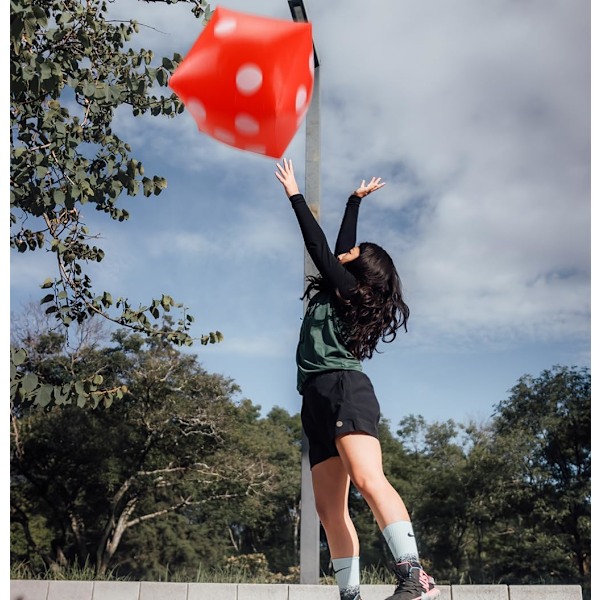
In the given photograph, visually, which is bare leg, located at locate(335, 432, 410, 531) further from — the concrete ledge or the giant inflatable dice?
the concrete ledge

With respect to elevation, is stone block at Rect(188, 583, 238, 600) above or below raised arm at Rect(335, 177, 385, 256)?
below

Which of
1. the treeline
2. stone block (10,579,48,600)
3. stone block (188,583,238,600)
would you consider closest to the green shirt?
stone block (188,583,238,600)

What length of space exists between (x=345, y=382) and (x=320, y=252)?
17.8 inches

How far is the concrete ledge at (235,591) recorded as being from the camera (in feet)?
12.0

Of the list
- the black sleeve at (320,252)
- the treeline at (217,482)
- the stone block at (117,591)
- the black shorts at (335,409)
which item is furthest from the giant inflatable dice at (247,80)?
the treeline at (217,482)

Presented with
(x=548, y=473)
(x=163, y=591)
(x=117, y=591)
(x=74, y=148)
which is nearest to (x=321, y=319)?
(x=74, y=148)

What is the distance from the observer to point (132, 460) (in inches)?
462

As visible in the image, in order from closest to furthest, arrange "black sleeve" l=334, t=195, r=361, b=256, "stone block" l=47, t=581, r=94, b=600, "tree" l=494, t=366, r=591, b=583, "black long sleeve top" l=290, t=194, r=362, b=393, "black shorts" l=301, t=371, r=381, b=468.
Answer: "black shorts" l=301, t=371, r=381, b=468 → "black long sleeve top" l=290, t=194, r=362, b=393 → "black sleeve" l=334, t=195, r=361, b=256 → "stone block" l=47, t=581, r=94, b=600 → "tree" l=494, t=366, r=591, b=583

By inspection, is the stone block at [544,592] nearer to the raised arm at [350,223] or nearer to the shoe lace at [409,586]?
the shoe lace at [409,586]

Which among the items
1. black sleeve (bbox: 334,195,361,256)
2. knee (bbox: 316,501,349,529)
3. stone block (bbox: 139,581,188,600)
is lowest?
stone block (bbox: 139,581,188,600)

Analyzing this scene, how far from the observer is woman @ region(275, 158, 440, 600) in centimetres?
216

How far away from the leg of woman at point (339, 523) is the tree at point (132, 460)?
8934 mm

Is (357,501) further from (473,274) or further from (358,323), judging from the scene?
(358,323)

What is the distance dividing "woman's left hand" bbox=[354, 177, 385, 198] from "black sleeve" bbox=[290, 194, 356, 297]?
0.50m
